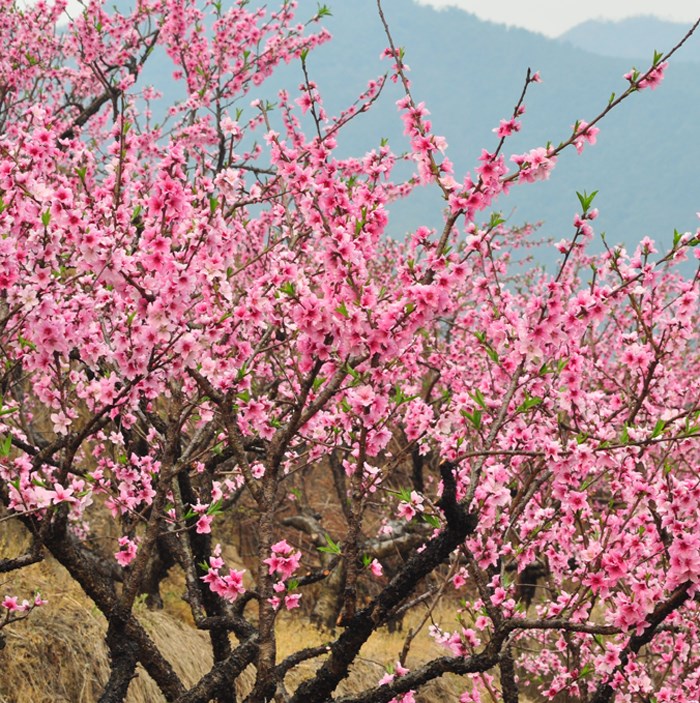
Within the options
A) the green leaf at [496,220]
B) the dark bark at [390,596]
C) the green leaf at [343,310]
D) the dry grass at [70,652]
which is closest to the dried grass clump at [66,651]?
the dry grass at [70,652]

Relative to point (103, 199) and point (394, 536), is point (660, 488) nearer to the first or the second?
point (103, 199)

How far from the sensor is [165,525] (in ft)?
20.0

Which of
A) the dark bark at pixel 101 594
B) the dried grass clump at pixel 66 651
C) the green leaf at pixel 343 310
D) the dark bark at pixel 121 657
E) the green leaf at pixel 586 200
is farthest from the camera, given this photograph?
the dried grass clump at pixel 66 651

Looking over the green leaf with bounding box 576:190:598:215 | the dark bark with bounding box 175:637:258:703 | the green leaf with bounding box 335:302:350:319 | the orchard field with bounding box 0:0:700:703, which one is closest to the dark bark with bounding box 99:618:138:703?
the orchard field with bounding box 0:0:700:703

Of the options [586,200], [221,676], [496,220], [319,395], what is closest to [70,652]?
[221,676]

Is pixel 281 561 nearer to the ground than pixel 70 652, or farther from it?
farther from it

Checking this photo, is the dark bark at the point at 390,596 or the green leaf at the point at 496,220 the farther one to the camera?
the green leaf at the point at 496,220

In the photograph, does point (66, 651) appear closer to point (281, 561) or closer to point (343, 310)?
point (281, 561)

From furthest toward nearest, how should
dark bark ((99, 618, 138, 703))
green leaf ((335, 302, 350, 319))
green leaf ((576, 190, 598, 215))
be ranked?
1. dark bark ((99, 618, 138, 703))
2. green leaf ((576, 190, 598, 215))
3. green leaf ((335, 302, 350, 319))

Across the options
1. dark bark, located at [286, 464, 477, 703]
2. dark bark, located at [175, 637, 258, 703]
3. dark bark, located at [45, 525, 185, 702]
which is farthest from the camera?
dark bark, located at [45, 525, 185, 702]

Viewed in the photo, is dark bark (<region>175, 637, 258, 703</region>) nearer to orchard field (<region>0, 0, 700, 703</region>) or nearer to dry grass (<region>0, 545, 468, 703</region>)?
orchard field (<region>0, 0, 700, 703</region>)

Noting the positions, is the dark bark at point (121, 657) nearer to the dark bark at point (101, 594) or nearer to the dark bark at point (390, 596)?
the dark bark at point (101, 594)

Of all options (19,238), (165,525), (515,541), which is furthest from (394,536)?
(19,238)

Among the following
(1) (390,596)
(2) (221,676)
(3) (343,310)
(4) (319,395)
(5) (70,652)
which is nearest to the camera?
(3) (343,310)
